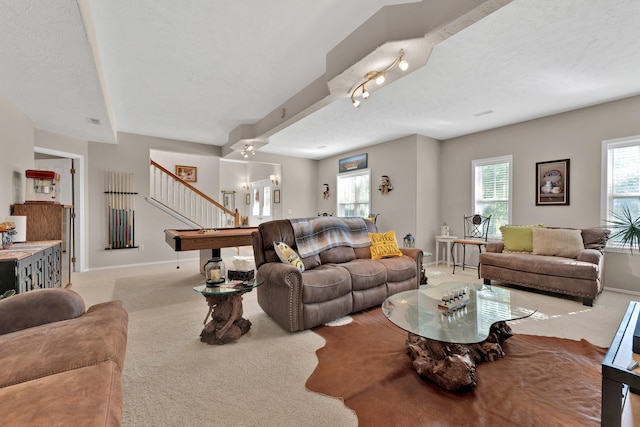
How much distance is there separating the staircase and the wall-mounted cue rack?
0.41 metres

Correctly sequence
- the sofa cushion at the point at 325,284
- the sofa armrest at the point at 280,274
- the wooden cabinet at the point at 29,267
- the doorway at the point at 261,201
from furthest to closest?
the doorway at the point at 261,201 → the sofa cushion at the point at 325,284 → the sofa armrest at the point at 280,274 → the wooden cabinet at the point at 29,267

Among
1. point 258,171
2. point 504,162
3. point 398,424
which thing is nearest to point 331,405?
point 398,424

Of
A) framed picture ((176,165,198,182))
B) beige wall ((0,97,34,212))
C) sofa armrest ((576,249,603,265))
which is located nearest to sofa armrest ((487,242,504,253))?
sofa armrest ((576,249,603,265))

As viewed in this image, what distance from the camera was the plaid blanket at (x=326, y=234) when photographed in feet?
10.8

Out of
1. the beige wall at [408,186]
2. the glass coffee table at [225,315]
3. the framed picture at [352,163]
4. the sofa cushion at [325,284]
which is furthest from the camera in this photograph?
the framed picture at [352,163]

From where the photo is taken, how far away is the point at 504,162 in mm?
5137

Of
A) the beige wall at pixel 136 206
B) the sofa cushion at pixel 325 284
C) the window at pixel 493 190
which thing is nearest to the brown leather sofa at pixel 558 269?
the window at pixel 493 190

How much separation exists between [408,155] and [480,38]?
3.37 meters

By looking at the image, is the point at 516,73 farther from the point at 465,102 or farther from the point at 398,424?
the point at 398,424

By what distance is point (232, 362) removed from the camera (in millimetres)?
2092

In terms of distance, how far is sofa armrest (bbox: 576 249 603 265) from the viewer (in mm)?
3464

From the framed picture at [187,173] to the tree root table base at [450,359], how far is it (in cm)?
751

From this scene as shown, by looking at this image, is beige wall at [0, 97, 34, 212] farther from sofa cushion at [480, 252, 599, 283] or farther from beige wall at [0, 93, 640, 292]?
sofa cushion at [480, 252, 599, 283]

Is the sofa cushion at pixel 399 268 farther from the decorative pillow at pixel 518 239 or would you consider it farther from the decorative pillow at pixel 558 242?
the decorative pillow at pixel 558 242
